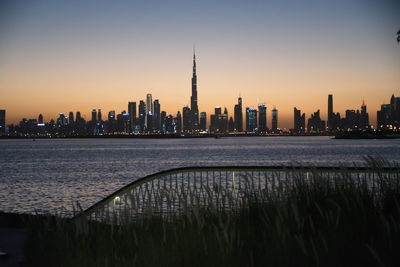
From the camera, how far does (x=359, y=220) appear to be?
691 cm

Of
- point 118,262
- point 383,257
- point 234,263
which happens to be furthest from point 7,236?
point 383,257

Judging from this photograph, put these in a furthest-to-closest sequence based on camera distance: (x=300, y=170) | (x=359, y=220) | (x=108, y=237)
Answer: (x=300, y=170) → (x=108, y=237) → (x=359, y=220)

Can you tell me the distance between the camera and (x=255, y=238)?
6.90 meters

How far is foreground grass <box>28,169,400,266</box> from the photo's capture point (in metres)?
5.93

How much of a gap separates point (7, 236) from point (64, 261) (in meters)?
4.19

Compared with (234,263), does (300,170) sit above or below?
above

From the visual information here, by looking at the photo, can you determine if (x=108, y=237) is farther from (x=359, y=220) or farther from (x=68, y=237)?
(x=359, y=220)

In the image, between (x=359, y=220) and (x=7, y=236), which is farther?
(x=7, y=236)

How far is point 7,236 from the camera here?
10242 millimetres

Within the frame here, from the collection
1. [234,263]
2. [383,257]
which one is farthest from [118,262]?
[383,257]

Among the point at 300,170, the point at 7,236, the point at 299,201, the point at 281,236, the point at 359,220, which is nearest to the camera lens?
the point at 281,236

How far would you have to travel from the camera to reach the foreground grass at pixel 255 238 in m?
5.93

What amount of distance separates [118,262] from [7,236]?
4801 millimetres

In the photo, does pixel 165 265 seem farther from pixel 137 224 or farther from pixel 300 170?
pixel 300 170
